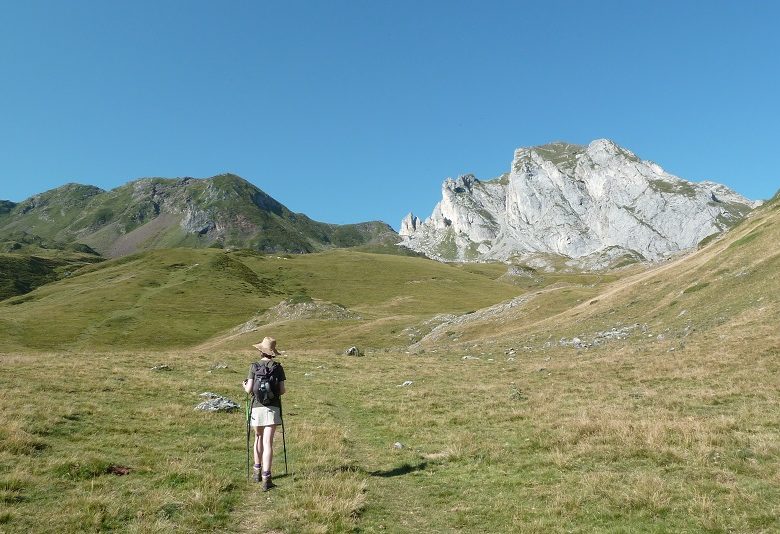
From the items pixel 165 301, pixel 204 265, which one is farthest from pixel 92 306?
pixel 204 265

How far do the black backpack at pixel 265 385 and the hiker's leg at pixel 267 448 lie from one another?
677 millimetres

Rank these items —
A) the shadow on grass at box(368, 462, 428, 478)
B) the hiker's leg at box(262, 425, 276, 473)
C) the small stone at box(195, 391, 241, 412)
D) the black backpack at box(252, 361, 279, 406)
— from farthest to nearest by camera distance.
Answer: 1. the small stone at box(195, 391, 241, 412)
2. the shadow on grass at box(368, 462, 428, 478)
3. the black backpack at box(252, 361, 279, 406)
4. the hiker's leg at box(262, 425, 276, 473)

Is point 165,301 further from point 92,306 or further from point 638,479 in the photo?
point 638,479

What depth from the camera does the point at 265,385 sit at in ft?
42.7

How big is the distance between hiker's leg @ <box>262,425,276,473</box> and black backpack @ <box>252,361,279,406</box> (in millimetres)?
677

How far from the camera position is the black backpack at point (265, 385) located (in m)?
13.0

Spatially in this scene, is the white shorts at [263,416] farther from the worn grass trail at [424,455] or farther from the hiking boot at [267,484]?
the worn grass trail at [424,455]

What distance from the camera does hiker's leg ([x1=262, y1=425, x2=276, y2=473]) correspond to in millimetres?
12172

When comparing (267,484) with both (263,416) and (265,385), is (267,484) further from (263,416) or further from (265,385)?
(265,385)

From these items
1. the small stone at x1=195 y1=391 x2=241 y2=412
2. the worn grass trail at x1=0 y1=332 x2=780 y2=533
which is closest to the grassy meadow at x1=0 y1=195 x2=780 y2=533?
the worn grass trail at x1=0 y1=332 x2=780 y2=533

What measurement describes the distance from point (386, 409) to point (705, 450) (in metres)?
13.4

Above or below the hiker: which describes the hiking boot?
below

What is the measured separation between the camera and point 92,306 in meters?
139

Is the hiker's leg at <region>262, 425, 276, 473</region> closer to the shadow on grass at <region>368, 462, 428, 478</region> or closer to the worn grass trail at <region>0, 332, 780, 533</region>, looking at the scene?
the worn grass trail at <region>0, 332, 780, 533</region>
